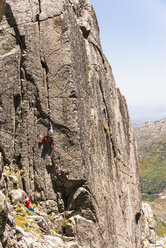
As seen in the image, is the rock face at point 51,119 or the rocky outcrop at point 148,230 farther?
the rocky outcrop at point 148,230

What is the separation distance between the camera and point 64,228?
2433 cm

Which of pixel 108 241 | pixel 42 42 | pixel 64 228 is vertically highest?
pixel 42 42

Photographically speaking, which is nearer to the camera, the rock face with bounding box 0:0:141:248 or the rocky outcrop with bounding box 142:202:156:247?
the rock face with bounding box 0:0:141:248

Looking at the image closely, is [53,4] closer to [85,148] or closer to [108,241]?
[85,148]

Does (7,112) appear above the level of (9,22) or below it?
below

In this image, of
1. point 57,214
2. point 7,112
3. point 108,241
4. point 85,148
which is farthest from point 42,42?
point 108,241

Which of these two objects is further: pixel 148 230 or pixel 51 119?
pixel 148 230

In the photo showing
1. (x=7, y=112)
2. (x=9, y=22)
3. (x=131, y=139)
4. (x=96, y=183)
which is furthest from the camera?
(x=131, y=139)

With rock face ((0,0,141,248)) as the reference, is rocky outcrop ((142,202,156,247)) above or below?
below

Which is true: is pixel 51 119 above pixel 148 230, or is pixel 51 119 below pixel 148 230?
above

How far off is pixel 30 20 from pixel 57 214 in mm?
17457

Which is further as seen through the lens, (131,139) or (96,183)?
(131,139)

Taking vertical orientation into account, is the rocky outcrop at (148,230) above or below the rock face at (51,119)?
below

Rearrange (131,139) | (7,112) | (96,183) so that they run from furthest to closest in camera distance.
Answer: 1. (131,139)
2. (96,183)
3. (7,112)
